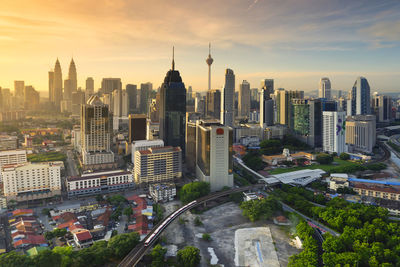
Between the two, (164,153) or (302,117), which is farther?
(302,117)

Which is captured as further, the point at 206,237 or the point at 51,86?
the point at 51,86

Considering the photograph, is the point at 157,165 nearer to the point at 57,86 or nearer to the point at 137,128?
the point at 137,128

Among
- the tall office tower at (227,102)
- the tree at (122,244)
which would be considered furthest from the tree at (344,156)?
the tree at (122,244)

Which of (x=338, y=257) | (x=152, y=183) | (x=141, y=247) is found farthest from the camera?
(x=152, y=183)

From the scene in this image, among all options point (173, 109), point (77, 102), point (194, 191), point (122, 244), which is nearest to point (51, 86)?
point (77, 102)

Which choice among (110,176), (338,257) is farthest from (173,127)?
(338,257)

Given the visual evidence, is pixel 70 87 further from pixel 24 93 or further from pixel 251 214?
pixel 251 214

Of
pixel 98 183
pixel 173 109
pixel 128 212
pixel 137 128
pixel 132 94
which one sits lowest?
pixel 128 212
